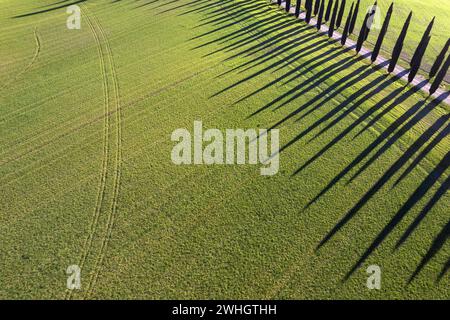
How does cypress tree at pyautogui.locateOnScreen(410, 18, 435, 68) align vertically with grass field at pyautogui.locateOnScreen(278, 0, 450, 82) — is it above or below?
above

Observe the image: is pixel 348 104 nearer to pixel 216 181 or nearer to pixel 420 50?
pixel 420 50

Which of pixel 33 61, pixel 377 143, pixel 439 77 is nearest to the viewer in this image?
pixel 377 143

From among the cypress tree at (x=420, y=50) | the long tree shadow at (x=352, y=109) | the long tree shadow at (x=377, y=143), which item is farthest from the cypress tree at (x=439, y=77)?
the long tree shadow at (x=352, y=109)

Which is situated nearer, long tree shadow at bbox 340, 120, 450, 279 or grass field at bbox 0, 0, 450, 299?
grass field at bbox 0, 0, 450, 299

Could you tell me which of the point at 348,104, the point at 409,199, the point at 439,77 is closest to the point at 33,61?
the point at 348,104

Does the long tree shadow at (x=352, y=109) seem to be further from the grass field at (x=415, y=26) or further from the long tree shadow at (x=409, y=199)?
the grass field at (x=415, y=26)

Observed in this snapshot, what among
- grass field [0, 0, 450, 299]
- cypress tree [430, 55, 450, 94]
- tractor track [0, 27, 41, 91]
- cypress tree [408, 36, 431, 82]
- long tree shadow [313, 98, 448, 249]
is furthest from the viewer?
tractor track [0, 27, 41, 91]

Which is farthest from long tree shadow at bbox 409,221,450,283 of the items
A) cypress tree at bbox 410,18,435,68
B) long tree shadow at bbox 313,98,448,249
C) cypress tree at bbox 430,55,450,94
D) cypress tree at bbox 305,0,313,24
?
cypress tree at bbox 305,0,313,24

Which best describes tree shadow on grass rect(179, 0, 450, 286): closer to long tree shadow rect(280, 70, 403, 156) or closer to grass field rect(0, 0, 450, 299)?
long tree shadow rect(280, 70, 403, 156)
